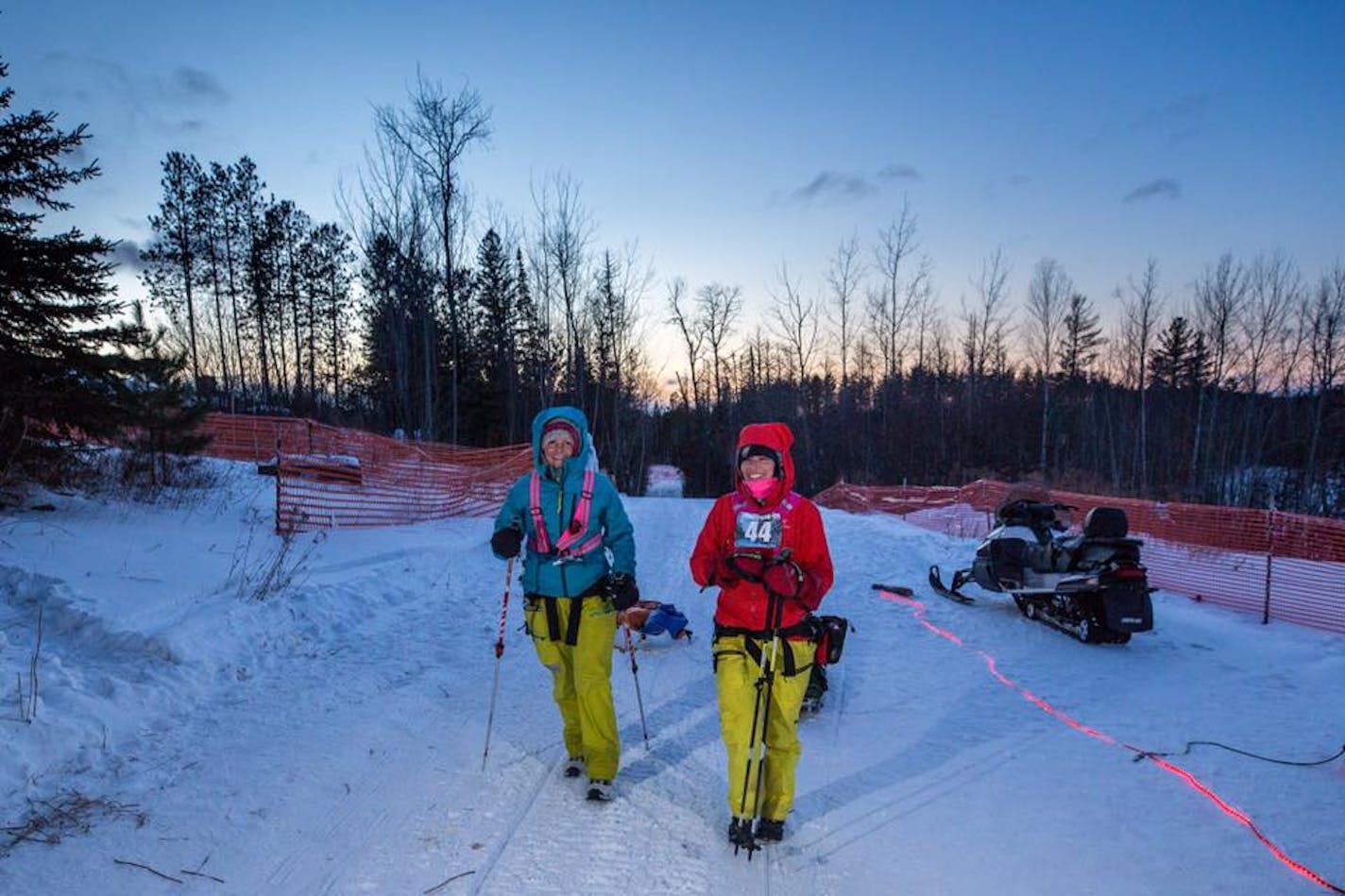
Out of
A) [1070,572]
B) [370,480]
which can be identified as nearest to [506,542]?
[1070,572]

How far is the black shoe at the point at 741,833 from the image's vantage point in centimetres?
330

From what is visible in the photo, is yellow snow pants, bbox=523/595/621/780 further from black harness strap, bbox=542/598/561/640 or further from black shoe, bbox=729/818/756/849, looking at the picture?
black shoe, bbox=729/818/756/849

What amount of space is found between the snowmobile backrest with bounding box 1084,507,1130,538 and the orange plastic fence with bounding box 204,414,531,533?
953 centimetres

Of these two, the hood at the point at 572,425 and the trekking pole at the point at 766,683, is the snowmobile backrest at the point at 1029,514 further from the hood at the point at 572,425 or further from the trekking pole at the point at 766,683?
the hood at the point at 572,425

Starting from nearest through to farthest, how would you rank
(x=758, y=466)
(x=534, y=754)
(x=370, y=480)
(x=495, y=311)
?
(x=758, y=466) < (x=534, y=754) < (x=370, y=480) < (x=495, y=311)

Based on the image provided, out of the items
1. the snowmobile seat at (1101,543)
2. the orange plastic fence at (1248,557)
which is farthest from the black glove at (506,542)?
the orange plastic fence at (1248,557)

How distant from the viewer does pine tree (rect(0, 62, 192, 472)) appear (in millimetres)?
7238

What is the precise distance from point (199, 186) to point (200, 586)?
35146 millimetres

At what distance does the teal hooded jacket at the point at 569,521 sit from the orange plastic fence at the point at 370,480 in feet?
21.3

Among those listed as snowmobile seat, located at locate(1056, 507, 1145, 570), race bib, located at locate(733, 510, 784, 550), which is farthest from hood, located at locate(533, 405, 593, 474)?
snowmobile seat, located at locate(1056, 507, 1145, 570)

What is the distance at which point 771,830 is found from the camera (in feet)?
Result: 11.1

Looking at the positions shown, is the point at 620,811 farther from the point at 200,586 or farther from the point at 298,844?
the point at 200,586

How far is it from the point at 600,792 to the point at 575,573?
1.14 m

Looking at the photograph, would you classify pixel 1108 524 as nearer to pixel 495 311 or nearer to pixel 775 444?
pixel 775 444
